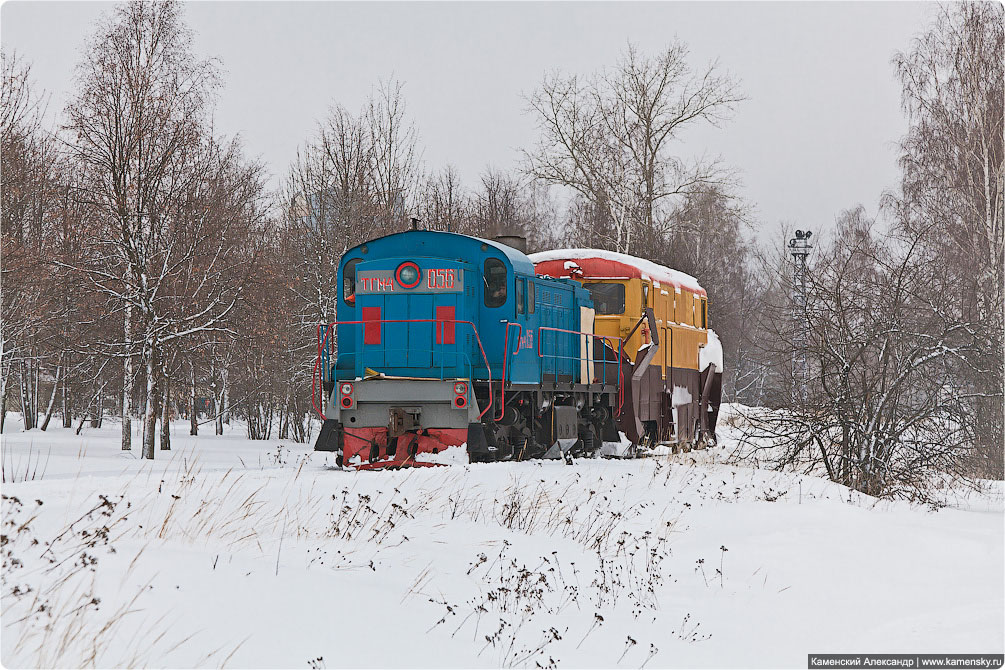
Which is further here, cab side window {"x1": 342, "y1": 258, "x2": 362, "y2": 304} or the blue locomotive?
cab side window {"x1": 342, "y1": 258, "x2": 362, "y2": 304}

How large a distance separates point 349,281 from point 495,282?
239 centimetres

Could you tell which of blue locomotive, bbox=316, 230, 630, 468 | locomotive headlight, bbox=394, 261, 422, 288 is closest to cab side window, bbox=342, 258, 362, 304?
blue locomotive, bbox=316, 230, 630, 468

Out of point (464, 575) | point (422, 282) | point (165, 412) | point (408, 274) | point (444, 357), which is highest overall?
point (408, 274)

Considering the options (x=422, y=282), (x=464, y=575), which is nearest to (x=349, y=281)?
(x=422, y=282)

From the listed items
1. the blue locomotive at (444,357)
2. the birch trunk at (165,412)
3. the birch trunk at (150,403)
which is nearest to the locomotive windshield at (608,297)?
the blue locomotive at (444,357)

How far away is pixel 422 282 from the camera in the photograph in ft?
45.7

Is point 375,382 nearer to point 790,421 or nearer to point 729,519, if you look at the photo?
point 729,519

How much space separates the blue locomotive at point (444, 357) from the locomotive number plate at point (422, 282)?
0.6 inches

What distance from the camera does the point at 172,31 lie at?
21234 mm

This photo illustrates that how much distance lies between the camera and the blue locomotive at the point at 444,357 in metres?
13.1

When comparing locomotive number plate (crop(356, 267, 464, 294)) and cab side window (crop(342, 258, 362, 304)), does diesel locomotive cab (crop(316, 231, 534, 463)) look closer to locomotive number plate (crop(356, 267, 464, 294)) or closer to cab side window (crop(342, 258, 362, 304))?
locomotive number plate (crop(356, 267, 464, 294))

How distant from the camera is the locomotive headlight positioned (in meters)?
14.0

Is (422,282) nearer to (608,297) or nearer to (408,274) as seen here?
(408,274)

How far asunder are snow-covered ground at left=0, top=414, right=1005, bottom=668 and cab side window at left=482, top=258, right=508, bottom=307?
272 cm
